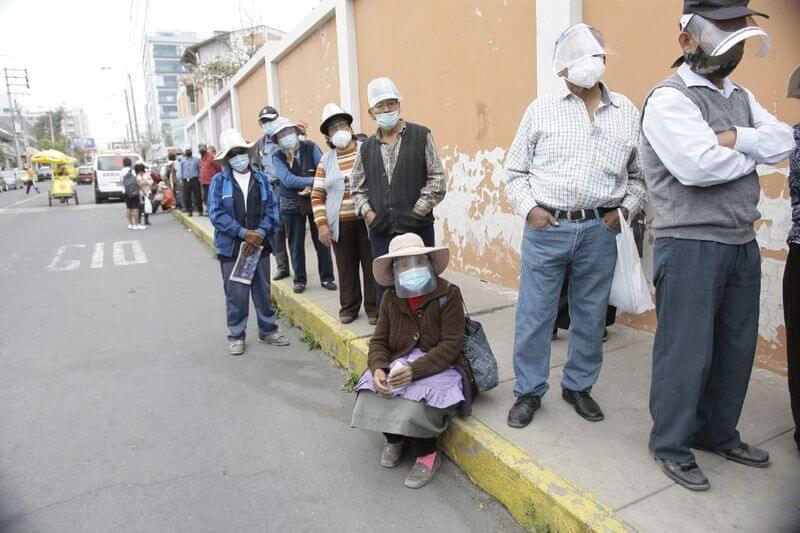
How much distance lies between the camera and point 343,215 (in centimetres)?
489

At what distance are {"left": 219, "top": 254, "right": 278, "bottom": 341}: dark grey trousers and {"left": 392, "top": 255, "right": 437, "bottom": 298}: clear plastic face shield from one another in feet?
7.27

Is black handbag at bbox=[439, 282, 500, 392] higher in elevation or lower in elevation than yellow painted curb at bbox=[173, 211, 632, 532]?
higher

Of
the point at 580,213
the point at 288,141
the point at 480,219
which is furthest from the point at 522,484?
the point at 288,141

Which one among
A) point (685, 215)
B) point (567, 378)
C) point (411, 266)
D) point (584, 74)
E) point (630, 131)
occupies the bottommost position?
point (567, 378)

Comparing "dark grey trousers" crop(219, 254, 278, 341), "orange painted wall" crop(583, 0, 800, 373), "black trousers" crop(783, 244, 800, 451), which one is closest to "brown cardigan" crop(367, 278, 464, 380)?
"black trousers" crop(783, 244, 800, 451)

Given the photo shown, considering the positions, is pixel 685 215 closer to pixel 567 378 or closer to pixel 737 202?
pixel 737 202

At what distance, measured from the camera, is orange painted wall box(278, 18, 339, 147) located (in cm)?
928

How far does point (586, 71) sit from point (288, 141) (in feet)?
11.5

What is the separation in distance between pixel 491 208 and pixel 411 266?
110 inches

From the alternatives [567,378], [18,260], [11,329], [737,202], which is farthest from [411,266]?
[18,260]

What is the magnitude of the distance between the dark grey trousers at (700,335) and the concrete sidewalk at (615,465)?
19 centimetres

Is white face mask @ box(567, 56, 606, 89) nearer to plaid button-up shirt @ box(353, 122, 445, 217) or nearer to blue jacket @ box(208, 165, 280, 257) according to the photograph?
plaid button-up shirt @ box(353, 122, 445, 217)

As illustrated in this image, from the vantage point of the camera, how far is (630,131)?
282cm

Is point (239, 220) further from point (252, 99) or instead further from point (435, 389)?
point (252, 99)
